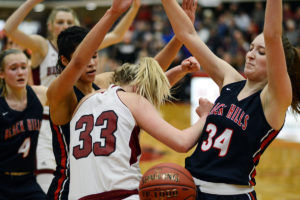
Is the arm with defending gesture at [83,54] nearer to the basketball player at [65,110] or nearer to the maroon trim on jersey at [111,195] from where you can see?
the basketball player at [65,110]

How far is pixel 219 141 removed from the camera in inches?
124

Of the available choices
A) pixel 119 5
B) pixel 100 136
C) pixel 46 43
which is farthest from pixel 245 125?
pixel 46 43

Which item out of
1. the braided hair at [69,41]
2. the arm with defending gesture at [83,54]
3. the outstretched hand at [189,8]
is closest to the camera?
the arm with defending gesture at [83,54]

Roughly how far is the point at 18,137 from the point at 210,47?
36.3 ft

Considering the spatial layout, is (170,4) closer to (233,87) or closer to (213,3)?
(233,87)

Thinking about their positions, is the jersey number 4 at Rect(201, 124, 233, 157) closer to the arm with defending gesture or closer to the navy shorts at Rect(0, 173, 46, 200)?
the arm with defending gesture

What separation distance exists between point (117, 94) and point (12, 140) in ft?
5.53

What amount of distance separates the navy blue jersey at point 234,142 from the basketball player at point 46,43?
7.29 feet

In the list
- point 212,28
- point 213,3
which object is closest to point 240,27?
point 212,28

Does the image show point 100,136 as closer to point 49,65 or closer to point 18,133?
point 18,133

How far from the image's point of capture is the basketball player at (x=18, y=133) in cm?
439

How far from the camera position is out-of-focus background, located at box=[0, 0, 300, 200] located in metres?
9.20

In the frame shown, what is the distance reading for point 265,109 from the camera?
3.14 metres

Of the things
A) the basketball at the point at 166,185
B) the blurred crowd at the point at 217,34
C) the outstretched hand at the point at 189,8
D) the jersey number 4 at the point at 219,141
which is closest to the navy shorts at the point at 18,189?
the basketball at the point at 166,185
